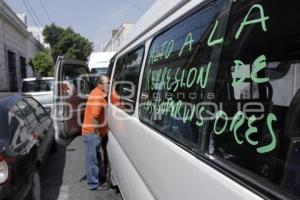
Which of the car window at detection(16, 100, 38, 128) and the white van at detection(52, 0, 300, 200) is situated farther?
the car window at detection(16, 100, 38, 128)

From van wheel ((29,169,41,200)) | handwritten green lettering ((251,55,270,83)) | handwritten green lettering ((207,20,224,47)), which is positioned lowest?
van wheel ((29,169,41,200))

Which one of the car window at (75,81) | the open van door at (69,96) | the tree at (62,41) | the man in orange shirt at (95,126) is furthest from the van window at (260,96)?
the tree at (62,41)

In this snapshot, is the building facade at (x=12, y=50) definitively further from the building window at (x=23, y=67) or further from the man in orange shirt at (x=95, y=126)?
the man in orange shirt at (x=95, y=126)

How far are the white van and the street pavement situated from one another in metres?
3.15

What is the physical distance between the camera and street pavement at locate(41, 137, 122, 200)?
5.29 metres

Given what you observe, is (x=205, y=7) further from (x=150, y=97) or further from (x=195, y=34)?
(x=150, y=97)

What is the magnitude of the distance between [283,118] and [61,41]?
159ft

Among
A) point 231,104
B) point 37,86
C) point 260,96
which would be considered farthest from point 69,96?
point 37,86

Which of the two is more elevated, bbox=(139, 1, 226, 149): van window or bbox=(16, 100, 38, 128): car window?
bbox=(139, 1, 226, 149): van window

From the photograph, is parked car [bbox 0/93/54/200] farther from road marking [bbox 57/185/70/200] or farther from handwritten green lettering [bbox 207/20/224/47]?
handwritten green lettering [bbox 207/20/224/47]

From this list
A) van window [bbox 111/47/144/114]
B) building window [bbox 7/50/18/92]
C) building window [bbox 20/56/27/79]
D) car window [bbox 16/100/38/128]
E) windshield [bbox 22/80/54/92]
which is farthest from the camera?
building window [bbox 20/56/27/79]

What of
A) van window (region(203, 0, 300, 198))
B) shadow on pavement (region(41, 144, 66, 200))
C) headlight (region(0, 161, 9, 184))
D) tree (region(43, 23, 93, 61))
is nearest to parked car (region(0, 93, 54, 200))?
headlight (region(0, 161, 9, 184))

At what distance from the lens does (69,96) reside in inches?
287

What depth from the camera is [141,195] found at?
2.84 metres
